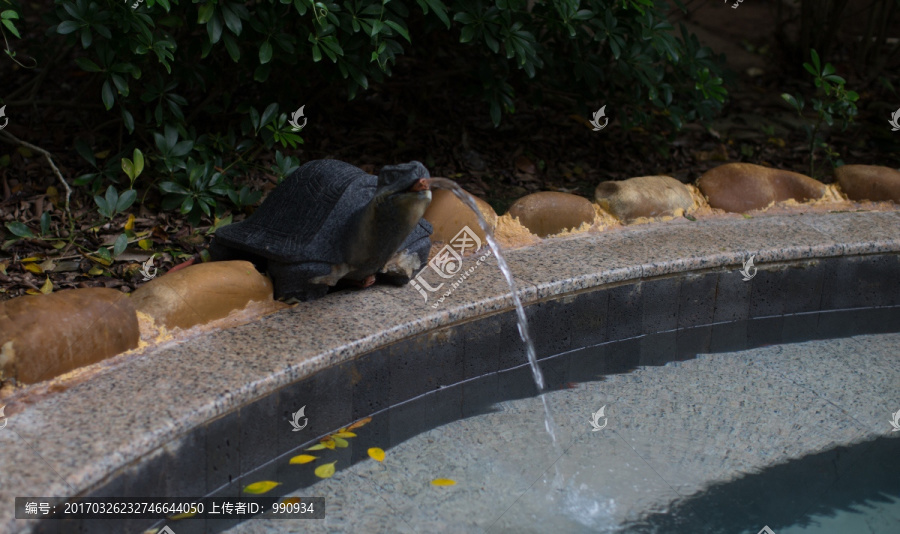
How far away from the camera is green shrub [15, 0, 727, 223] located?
3.18 m

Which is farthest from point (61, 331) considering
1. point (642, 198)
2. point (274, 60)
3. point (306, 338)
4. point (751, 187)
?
point (751, 187)

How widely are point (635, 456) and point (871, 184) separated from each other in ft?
7.80

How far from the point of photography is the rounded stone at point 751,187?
398cm

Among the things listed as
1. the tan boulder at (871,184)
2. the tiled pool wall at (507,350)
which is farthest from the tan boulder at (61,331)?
the tan boulder at (871,184)

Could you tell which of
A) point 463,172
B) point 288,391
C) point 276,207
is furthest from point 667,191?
point 288,391

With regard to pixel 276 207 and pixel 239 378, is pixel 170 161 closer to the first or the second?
pixel 276 207
